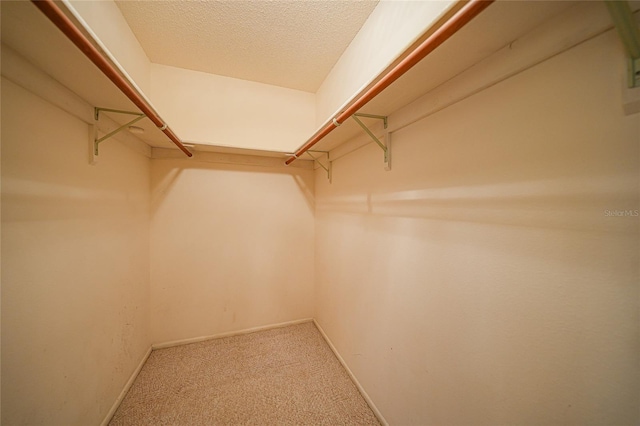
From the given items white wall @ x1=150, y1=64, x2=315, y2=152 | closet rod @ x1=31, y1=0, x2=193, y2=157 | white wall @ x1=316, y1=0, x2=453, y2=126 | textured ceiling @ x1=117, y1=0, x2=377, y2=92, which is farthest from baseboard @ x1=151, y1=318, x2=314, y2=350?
textured ceiling @ x1=117, y1=0, x2=377, y2=92

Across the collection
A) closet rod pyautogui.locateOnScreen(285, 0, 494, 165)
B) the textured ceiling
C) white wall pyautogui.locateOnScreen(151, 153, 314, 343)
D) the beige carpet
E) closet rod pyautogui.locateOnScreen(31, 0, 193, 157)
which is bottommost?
the beige carpet

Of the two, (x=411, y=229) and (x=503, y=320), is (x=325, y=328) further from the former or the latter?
(x=503, y=320)

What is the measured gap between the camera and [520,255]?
687 mm

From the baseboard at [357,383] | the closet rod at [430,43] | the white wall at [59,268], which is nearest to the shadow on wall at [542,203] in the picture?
the closet rod at [430,43]

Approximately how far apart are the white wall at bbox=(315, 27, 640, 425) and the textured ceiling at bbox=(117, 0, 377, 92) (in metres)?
1.10

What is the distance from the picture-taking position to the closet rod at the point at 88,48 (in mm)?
538

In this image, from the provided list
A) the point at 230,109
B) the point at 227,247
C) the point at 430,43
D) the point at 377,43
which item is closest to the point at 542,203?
the point at 430,43

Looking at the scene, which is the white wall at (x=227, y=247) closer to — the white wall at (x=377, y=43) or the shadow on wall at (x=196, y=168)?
the shadow on wall at (x=196, y=168)

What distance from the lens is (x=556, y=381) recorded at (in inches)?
23.8

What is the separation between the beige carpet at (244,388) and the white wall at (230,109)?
1.96 m

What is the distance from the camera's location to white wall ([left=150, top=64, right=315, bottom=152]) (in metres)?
1.98

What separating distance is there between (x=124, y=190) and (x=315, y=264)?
1.88m

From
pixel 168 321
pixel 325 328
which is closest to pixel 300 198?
pixel 325 328

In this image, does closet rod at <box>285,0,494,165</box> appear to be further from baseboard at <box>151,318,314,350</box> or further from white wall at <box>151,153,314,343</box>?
baseboard at <box>151,318,314,350</box>
